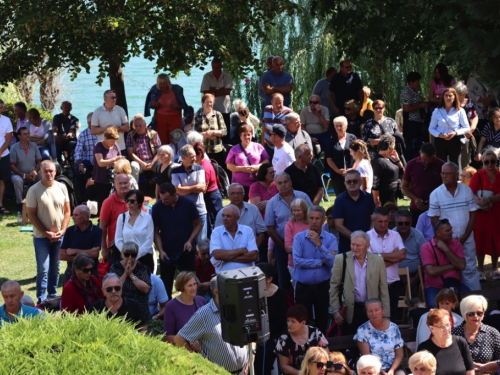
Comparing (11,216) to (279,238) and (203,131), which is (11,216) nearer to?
(203,131)

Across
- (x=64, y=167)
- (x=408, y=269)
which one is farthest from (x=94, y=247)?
(x=64, y=167)

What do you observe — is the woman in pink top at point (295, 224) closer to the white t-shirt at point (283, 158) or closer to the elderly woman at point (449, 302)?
the elderly woman at point (449, 302)

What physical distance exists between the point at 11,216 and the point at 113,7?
13.3ft

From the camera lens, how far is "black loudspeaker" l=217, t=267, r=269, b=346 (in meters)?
7.11

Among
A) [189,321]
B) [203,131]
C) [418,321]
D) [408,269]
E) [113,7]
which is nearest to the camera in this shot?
[189,321]

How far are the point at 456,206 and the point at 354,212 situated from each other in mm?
1286

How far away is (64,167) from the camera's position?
17516mm

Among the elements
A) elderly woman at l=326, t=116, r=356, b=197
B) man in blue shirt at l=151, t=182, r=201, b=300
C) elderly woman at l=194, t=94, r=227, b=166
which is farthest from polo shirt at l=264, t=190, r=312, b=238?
elderly woman at l=194, t=94, r=227, b=166

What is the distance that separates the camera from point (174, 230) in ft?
37.9

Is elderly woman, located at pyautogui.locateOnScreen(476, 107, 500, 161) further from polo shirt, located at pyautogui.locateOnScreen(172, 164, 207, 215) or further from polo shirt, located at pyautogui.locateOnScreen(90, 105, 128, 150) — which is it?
polo shirt, located at pyautogui.locateOnScreen(90, 105, 128, 150)

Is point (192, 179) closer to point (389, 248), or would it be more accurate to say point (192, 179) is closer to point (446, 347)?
point (389, 248)

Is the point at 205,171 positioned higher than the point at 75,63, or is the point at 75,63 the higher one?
the point at 75,63

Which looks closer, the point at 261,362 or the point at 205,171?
the point at 261,362

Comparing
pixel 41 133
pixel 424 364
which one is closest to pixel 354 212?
pixel 424 364
